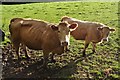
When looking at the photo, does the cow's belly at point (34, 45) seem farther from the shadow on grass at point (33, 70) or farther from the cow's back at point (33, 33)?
the shadow on grass at point (33, 70)

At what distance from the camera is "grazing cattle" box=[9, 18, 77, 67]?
9.28m

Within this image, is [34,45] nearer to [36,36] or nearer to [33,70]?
[36,36]

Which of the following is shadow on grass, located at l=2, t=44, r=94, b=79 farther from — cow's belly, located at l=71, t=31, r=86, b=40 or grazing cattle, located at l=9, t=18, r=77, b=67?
cow's belly, located at l=71, t=31, r=86, b=40

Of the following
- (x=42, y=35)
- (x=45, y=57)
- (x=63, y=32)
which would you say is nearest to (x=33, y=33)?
(x=42, y=35)

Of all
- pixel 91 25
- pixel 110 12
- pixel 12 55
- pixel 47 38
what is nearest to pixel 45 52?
pixel 47 38

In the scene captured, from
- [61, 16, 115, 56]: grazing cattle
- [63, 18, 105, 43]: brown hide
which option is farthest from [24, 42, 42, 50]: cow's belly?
[63, 18, 105, 43]: brown hide

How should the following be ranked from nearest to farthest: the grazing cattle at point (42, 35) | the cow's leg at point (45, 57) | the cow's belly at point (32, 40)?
the grazing cattle at point (42, 35) → the cow's leg at point (45, 57) → the cow's belly at point (32, 40)

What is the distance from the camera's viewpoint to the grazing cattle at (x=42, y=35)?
9.28 meters

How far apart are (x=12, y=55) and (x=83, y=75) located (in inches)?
119

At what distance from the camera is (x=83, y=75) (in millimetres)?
9875

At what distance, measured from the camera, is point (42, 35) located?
992cm

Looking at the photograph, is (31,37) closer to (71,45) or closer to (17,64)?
(17,64)

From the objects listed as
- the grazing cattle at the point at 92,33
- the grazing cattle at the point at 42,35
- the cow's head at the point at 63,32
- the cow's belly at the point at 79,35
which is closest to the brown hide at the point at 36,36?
the grazing cattle at the point at 42,35

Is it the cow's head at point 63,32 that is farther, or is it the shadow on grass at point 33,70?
the shadow on grass at point 33,70
